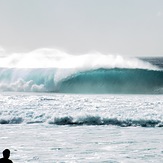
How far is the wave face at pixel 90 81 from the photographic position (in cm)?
3431

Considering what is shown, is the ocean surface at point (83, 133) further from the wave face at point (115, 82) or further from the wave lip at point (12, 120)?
the wave face at point (115, 82)

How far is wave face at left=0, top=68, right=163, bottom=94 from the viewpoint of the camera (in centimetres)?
3431

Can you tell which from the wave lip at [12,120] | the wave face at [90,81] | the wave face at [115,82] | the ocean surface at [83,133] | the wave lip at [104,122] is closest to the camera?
the ocean surface at [83,133]

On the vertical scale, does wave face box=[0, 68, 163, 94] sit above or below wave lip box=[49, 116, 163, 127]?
above

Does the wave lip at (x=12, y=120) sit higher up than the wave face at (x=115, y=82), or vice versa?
the wave face at (x=115, y=82)

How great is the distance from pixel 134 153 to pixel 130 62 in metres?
35.0

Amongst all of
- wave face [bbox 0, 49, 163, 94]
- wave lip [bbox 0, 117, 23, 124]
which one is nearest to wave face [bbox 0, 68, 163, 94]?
wave face [bbox 0, 49, 163, 94]

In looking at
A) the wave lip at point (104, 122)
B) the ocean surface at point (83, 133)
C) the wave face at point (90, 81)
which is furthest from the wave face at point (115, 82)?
the wave lip at point (104, 122)

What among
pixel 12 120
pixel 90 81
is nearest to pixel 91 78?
pixel 90 81

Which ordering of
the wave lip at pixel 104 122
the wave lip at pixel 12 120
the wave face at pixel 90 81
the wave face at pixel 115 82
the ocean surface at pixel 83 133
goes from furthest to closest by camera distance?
the wave face at pixel 90 81 < the wave face at pixel 115 82 < the wave lip at pixel 12 120 < the wave lip at pixel 104 122 < the ocean surface at pixel 83 133

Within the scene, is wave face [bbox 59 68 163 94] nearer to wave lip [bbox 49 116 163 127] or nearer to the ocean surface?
the ocean surface

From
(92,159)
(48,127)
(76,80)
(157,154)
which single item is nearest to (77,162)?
(92,159)

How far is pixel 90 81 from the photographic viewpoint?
3653 cm

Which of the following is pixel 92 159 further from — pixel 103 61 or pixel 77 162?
pixel 103 61
